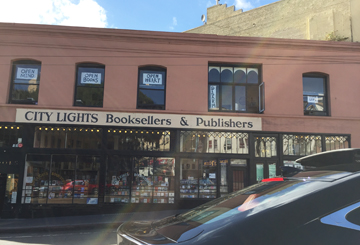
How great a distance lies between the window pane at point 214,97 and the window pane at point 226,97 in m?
0.23

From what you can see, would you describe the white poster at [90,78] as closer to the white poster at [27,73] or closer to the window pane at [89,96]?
the window pane at [89,96]

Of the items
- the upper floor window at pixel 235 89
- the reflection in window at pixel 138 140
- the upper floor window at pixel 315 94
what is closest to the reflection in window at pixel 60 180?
the reflection in window at pixel 138 140

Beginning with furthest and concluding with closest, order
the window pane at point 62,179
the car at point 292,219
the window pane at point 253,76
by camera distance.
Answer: the window pane at point 253,76, the window pane at point 62,179, the car at point 292,219

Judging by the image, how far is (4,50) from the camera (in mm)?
12188

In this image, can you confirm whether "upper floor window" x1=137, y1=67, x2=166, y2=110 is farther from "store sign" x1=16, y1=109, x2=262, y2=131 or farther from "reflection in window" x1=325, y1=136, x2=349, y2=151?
"reflection in window" x1=325, y1=136, x2=349, y2=151

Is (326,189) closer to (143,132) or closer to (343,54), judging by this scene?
(143,132)

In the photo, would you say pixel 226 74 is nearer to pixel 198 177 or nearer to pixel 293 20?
pixel 198 177

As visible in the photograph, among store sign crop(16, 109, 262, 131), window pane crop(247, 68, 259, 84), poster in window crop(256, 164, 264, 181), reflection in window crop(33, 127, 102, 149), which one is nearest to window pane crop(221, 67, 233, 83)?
window pane crop(247, 68, 259, 84)

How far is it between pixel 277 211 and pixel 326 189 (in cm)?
35

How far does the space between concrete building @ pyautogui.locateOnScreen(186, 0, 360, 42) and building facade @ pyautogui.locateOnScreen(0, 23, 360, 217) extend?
4.61m

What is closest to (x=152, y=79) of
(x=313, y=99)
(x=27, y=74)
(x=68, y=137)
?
(x=68, y=137)

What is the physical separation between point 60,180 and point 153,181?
3759mm

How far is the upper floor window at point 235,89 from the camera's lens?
12.9 m

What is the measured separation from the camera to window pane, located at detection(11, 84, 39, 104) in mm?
12211
